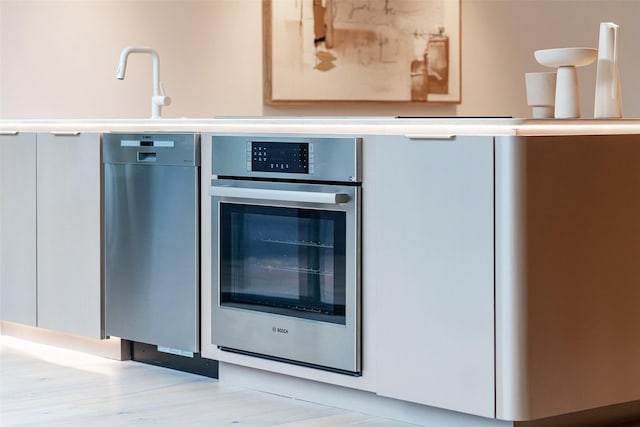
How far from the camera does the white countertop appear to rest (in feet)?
9.90

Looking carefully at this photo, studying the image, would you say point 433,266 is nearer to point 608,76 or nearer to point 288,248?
point 288,248

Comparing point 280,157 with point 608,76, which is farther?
point 280,157

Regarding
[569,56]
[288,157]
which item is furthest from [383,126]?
[569,56]

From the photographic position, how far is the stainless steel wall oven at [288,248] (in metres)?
3.43

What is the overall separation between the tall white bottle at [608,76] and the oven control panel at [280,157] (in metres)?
0.89

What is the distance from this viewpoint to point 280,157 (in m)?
3.61

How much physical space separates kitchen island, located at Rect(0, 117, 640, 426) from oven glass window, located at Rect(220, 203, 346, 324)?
0.13 meters

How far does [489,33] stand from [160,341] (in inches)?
130

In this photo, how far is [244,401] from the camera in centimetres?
367

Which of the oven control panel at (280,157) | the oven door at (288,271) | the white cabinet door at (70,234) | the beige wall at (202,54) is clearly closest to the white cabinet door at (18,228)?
the white cabinet door at (70,234)

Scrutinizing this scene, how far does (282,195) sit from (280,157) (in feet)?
0.41

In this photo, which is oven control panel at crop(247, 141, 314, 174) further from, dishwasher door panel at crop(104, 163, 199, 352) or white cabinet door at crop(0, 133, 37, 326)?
white cabinet door at crop(0, 133, 37, 326)

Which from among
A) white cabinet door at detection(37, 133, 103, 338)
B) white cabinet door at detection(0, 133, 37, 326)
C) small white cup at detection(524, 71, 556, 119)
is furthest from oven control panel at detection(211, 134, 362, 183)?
white cabinet door at detection(0, 133, 37, 326)

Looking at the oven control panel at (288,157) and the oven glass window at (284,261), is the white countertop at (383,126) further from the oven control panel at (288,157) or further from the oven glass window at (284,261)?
the oven glass window at (284,261)
